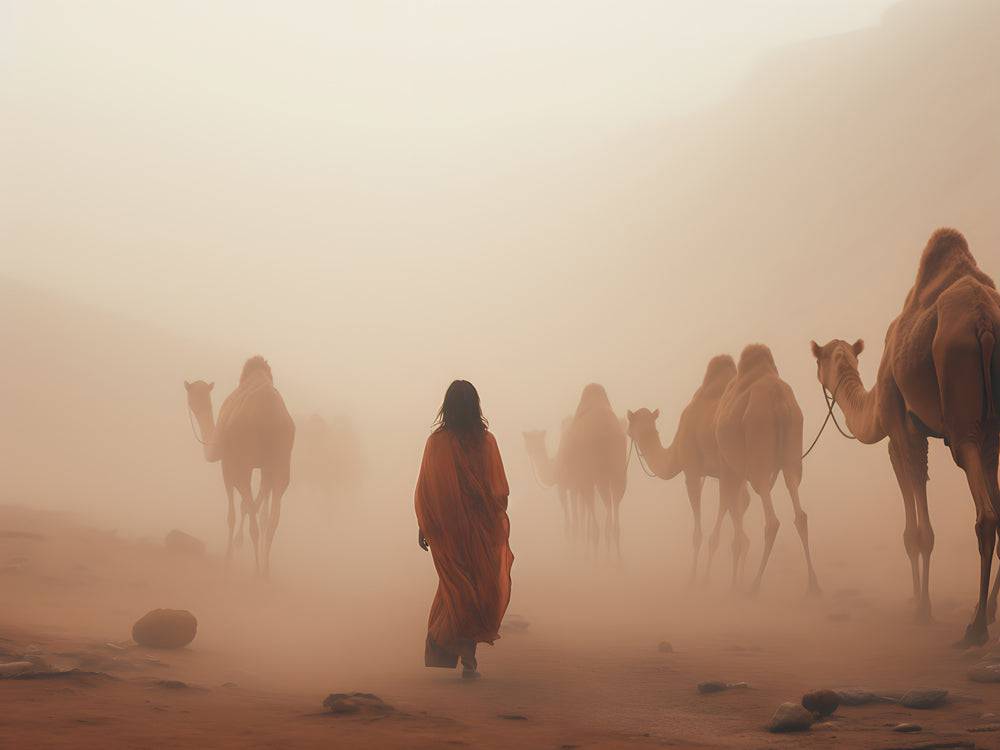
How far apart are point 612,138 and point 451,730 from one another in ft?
510

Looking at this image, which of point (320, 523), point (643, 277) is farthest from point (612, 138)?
point (320, 523)

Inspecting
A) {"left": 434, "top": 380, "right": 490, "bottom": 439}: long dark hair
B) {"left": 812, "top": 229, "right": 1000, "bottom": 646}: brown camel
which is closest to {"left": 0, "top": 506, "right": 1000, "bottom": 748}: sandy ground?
{"left": 812, "top": 229, "right": 1000, "bottom": 646}: brown camel

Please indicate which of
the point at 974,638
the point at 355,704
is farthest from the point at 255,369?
the point at 974,638

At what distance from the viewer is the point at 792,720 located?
5.18m

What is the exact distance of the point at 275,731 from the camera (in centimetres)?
488

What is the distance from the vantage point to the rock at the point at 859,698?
5.88 metres

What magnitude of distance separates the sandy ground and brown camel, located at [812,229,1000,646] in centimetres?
99

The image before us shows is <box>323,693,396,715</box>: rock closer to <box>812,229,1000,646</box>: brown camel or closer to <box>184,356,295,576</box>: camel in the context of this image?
<box>812,229,1000,646</box>: brown camel

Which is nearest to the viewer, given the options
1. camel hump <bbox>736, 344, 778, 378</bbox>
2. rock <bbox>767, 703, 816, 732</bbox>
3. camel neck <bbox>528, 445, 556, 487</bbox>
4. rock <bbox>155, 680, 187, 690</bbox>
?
rock <bbox>767, 703, 816, 732</bbox>

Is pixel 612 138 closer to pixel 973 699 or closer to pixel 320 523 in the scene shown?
pixel 320 523

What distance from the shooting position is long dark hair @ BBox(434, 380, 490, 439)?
7715 mm

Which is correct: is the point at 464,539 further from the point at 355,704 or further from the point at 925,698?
the point at 925,698

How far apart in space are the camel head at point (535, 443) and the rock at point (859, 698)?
2230 cm

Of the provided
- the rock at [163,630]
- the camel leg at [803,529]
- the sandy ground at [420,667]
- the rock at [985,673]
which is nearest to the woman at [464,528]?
the sandy ground at [420,667]
